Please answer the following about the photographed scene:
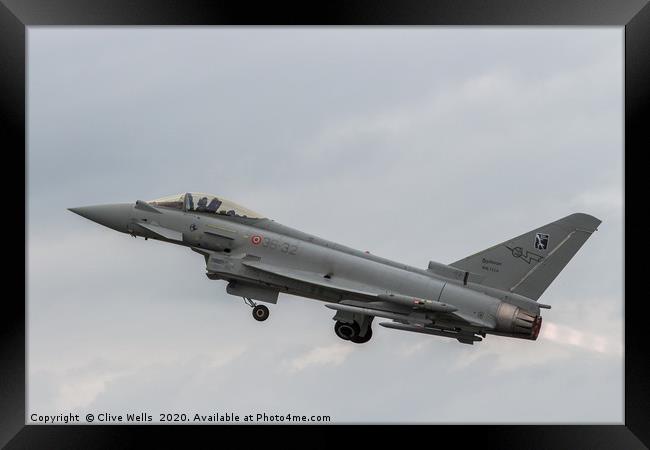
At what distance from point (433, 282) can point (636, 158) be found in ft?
18.0

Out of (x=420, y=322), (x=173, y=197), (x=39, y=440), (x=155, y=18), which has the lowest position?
(x=39, y=440)

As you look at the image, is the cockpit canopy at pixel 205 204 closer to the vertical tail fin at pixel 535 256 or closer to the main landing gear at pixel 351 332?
the main landing gear at pixel 351 332

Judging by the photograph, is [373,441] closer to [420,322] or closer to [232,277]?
[420,322]

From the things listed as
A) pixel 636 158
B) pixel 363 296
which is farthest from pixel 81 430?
pixel 636 158

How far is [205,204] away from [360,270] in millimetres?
4500

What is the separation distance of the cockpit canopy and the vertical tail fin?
623 centimetres

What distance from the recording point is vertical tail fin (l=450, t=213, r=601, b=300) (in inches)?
1012

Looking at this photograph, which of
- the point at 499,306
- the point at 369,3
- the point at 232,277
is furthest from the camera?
the point at 232,277

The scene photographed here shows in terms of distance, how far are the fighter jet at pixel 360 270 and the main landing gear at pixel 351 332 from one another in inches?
1.0

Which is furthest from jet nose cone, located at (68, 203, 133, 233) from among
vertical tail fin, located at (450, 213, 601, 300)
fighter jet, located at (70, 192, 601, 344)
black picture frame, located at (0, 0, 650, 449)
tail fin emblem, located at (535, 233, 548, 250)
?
tail fin emblem, located at (535, 233, 548, 250)

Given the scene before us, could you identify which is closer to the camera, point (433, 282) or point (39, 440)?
point (39, 440)

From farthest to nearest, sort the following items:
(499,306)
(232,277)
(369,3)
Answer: (232,277) → (499,306) → (369,3)

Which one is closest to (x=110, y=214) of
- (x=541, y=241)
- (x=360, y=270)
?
(x=360, y=270)

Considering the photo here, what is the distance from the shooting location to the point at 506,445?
23391mm
